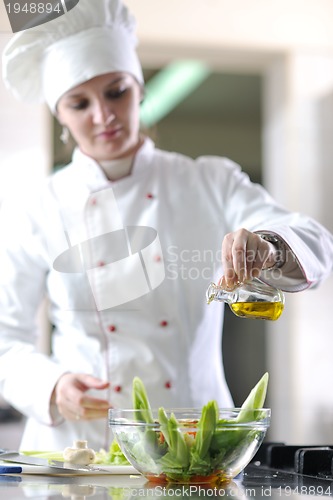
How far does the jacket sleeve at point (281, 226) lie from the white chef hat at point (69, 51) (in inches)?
11.3

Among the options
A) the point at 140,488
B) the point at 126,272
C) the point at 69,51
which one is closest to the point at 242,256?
the point at 140,488

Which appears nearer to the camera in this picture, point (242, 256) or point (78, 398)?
point (242, 256)

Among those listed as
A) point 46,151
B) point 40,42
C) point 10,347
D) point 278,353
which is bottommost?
point 278,353

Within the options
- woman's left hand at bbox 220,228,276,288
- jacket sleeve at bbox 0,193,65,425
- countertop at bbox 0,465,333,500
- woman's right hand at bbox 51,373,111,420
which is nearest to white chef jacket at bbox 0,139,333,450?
jacket sleeve at bbox 0,193,65,425

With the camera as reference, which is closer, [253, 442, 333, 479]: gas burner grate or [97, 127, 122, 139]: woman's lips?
[253, 442, 333, 479]: gas burner grate

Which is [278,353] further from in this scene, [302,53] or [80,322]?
[80,322]

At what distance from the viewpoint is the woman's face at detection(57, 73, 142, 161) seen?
1534 mm

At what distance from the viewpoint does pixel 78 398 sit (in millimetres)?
1262

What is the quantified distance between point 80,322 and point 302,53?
1855mm

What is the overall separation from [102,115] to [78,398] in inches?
20.9

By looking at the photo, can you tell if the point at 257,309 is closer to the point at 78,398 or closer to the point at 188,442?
the point at 188,442

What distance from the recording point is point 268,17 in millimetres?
2938

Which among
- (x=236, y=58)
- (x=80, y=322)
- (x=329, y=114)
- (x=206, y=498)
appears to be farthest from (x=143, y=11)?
(x=206, y=498)

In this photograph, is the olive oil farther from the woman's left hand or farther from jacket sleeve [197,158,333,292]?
jacket sleeve [197,158,333,292]
